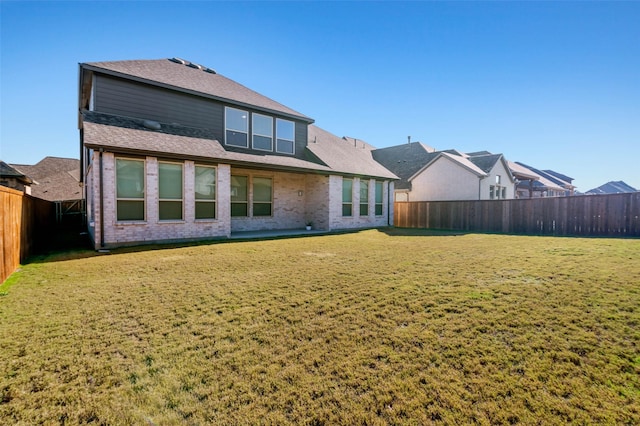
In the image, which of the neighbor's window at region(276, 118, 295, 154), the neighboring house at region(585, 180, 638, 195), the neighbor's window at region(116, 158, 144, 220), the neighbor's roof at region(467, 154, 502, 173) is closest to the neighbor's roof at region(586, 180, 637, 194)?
the neighboring house at region(585, 180, 638, 195)

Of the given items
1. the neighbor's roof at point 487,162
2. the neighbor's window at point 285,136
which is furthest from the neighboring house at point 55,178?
the neighbor's roof at point 487,162

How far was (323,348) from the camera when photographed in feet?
9.11

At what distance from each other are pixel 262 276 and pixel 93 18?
1151cm

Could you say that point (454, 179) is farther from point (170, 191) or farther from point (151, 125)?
point (151, 125)

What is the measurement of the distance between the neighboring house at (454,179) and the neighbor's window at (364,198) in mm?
8144

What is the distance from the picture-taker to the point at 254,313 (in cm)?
366

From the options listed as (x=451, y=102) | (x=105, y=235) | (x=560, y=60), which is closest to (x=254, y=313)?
(x=105, y=235)

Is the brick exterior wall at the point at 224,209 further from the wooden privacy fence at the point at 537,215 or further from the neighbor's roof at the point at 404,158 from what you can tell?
the neighbor's roof at the point at 404,158

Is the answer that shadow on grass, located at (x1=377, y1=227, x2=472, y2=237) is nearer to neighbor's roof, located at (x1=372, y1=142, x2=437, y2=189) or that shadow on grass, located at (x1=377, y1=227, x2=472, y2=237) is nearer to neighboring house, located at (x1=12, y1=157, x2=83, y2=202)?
neighbor's roof, located at (x1=372, y1=142, x2=437, y2=189)

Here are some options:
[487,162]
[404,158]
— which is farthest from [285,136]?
[487,162]

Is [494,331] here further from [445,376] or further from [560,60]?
[560,60]

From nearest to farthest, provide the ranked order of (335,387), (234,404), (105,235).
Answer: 1. (234,404)
2. (335,387)
3. (105,235)

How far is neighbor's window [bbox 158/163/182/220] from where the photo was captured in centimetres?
940

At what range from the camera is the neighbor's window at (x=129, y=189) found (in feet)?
28.6
